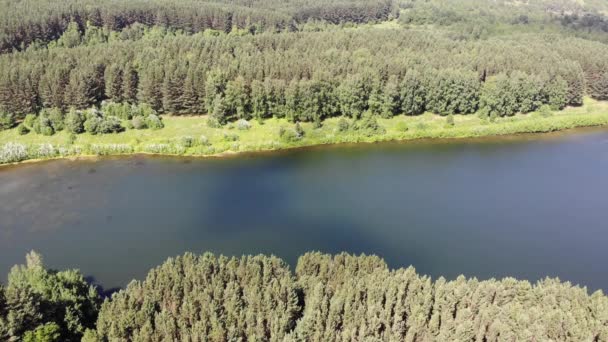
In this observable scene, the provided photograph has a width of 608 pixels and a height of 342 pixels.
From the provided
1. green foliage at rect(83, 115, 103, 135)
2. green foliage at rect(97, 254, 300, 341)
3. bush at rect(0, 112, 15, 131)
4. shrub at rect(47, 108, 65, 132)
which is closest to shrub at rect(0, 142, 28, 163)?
shrub at rect(47, 108, 65, 132)

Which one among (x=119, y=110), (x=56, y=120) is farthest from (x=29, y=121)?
(x=119, y=110)

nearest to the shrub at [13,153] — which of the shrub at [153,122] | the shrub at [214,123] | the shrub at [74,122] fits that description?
the shrub at [74,122]

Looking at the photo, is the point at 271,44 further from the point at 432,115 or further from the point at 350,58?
the point at 432,115

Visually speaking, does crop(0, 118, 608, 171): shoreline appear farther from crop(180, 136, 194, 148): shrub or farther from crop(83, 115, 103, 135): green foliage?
crop(83, 115, 103, 135): green foliage

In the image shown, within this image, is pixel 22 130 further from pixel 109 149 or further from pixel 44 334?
pixel 44 334

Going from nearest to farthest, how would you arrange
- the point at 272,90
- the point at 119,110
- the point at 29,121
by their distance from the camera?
the point at 29,121
the point at 119,110
the point at 272,90

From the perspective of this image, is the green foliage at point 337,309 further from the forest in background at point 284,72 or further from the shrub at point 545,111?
the shrub at point 545,111

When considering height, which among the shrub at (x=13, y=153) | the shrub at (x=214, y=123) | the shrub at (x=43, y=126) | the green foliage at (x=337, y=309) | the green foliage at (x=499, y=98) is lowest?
the shrub at (x=13, y=153)
